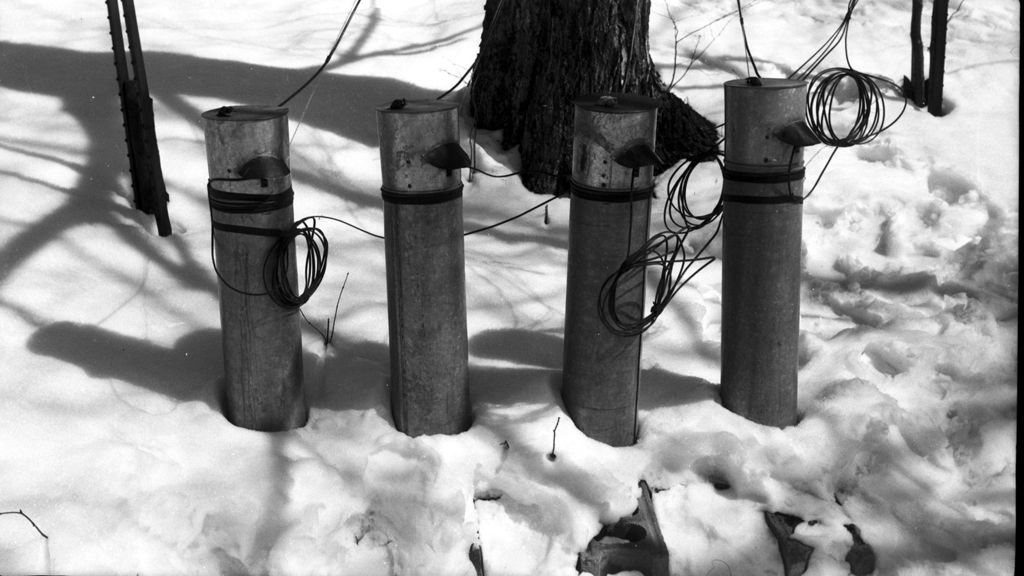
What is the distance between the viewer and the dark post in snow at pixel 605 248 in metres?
2.90

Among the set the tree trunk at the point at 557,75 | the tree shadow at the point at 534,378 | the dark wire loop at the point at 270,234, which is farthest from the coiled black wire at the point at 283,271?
the tree trunk at the point at 557,75

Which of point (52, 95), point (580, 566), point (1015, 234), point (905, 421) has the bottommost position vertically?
point (580, 566)

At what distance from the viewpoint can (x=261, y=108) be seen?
2.97 m

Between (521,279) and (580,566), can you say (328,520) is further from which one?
(521,279)

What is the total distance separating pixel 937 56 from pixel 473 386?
3.56 metres

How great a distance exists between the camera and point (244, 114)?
9.48ft

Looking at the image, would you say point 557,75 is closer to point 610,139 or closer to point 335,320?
point 335,320

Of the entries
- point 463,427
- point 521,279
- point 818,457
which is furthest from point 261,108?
point 818,457

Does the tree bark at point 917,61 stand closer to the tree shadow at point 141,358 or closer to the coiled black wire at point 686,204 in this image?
the coiled black wire at point 686,204

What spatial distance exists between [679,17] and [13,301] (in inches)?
187

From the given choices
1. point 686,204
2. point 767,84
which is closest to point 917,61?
point 686,204

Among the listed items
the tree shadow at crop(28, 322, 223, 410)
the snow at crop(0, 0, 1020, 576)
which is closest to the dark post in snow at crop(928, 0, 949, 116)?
the snow at crop(0, 0, 1020, 576)

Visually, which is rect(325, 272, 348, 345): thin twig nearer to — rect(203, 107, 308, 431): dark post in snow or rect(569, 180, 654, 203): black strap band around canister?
rect(203, 107, 308, 431): dark post in snow

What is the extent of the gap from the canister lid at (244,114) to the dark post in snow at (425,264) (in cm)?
30
